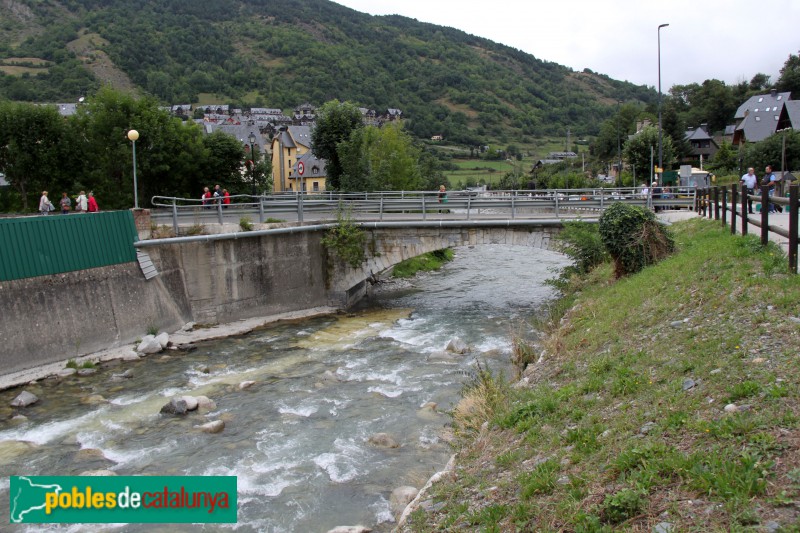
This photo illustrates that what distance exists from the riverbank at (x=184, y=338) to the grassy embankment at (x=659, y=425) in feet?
40.1

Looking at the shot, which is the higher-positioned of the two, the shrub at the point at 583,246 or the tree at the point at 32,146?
the tree at the point at 32,146

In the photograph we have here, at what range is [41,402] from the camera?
1493 centimetres

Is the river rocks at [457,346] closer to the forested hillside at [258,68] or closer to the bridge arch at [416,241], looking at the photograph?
the bridge arch at [416,241]

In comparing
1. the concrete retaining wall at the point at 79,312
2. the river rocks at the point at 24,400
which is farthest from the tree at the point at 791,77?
the river rocks at the point at 24,400

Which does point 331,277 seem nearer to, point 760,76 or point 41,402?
point 41,402

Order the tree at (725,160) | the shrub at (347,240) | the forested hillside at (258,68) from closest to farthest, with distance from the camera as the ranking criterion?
the shrub at (347,240), the tree at (725,160), the forested hillside at (258,68)

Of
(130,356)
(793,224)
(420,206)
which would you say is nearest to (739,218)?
(793,224)

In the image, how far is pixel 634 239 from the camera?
17234 mm

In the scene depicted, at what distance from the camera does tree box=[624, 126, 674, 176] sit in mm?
59438

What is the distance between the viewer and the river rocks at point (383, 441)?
37.5 feet

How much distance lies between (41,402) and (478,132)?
154930mm

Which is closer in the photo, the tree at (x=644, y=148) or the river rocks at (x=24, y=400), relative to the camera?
the river rocks at (x=24, y=400)

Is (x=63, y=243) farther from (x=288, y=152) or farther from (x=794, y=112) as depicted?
(x=288, y=152)

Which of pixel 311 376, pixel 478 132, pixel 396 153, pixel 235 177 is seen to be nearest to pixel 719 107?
pixel 478 132
